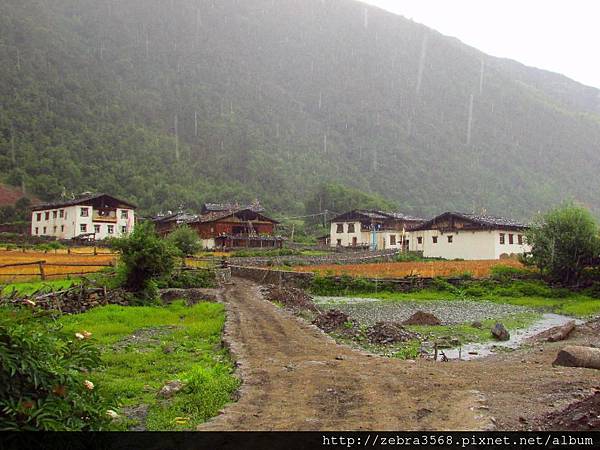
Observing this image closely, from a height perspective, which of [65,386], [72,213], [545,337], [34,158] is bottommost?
[545,337]

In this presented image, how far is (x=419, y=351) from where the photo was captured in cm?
1636

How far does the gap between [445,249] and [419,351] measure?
1887 inches

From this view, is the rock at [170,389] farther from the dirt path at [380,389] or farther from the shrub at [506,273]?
the shrub at [506,273]

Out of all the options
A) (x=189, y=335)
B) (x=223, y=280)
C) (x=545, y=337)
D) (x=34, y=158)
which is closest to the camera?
(x=189, y=335)

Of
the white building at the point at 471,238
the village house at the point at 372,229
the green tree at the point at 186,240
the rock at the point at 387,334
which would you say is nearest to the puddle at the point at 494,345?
the rock at the point at 387,334

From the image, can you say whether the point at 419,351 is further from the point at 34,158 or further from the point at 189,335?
the point at 34,158

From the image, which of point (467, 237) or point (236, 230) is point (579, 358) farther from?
point (236, 230)

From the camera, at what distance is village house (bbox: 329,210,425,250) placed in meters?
79.4

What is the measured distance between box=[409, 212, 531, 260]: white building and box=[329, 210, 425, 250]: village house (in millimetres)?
14632

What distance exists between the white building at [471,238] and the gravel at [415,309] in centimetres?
2675

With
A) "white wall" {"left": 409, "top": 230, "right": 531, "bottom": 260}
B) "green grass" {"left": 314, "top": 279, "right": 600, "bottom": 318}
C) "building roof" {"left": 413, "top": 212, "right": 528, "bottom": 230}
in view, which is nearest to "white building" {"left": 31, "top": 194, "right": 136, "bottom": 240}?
"white wall" {"left": 409, "top": 230, "right": 531, "bottom": 260}

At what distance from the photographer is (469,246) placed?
59.9 m

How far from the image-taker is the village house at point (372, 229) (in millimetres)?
79375

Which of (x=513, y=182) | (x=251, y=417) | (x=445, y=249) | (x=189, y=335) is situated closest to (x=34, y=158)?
(x=445, y=249)
